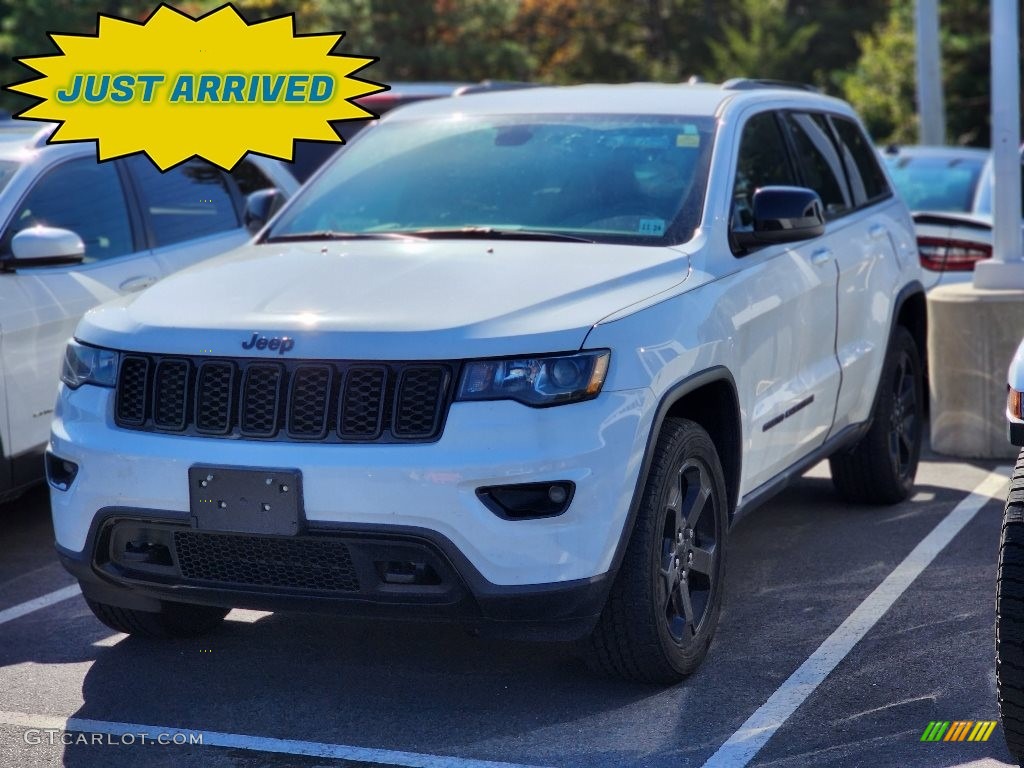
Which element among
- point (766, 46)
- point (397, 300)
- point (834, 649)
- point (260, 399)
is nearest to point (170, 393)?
point (260, 399)

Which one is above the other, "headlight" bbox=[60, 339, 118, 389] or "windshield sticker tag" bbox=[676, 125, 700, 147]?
"windshield sticker tag" bbox=[676, 125, 700, 147]

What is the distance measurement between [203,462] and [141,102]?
5650mm

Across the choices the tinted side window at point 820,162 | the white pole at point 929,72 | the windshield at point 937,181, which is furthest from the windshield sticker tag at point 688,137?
the white pole at point 929,72

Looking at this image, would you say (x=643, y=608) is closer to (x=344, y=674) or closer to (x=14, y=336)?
(x=344, y=674)

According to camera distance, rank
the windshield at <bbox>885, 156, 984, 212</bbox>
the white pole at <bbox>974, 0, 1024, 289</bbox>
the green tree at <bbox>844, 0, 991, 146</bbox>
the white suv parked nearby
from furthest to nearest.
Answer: the green tree at <bbox>844, 0, 991, 146</bbox> → the windshield at <bbox>885, 156, 984, 212</bbox> → the white pole at <bbox>974, 0, 1024, 289</bbox> → the white suv parked nearby

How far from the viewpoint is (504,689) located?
15.4 feet

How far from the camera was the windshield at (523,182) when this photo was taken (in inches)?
206

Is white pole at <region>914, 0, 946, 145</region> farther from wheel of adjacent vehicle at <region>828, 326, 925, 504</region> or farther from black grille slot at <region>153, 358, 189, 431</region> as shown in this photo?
black grille slot at <region>153, 358, 189, 431</region>

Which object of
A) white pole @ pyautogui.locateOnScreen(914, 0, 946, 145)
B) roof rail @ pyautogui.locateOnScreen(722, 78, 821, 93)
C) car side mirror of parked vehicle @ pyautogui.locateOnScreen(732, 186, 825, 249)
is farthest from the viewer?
white pole @ pyautogui.locateOnScreen(914, 0, 946, 145)

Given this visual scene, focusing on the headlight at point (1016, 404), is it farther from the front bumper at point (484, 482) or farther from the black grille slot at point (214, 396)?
the black grille slot at point (214, 396)

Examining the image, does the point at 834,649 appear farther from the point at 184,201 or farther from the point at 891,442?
the point at 184,201

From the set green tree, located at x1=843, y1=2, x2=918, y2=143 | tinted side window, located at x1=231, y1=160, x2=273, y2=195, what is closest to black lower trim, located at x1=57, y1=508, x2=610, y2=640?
tinted side window, located at x1=231, y1=160, x2=273, y2=195

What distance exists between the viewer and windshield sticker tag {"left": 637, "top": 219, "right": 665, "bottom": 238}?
5.12 metres

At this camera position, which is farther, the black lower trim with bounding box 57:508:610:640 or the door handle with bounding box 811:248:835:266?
the door handle with bounding box 811:248:835:266
